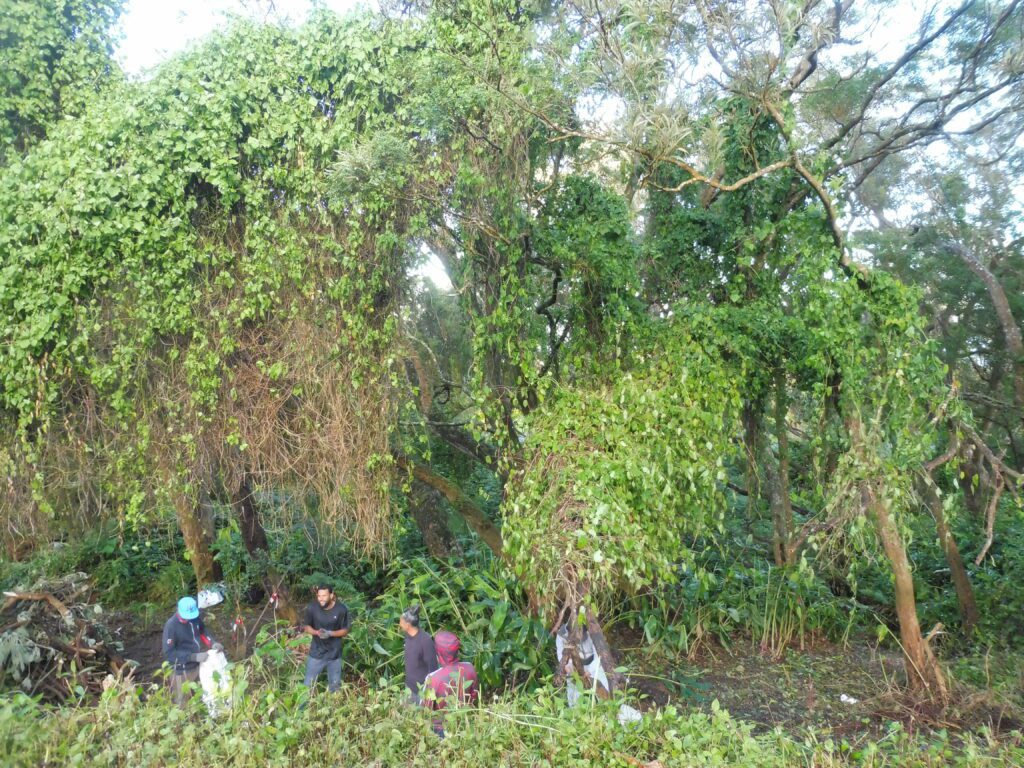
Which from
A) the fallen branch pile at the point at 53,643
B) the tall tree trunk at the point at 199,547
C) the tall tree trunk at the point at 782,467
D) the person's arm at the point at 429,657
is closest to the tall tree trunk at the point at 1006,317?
the tall tree trunk at the point at 782,467

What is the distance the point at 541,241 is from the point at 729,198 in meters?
2.18

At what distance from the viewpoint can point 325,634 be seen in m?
5.59

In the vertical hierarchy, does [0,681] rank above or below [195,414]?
below

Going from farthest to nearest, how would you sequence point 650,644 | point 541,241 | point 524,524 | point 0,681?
point 650,644
point 541,241
point 0,681
point 524,524

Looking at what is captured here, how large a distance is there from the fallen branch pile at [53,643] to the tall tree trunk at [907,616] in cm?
658

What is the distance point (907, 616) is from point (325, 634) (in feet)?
15.4

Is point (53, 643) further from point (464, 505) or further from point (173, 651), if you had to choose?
point (464, 505)

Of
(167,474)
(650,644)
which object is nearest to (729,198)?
(650,644)

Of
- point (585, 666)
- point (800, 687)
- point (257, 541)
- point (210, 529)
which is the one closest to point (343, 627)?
point (585, 666)

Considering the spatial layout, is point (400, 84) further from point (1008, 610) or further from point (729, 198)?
point (1008, 610)

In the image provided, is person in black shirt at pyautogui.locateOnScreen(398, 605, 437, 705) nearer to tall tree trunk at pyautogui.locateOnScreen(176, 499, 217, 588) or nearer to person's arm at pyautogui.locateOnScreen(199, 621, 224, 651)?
person's arm at pyautogui.locateOnScreen(199, 621, 224, 651)

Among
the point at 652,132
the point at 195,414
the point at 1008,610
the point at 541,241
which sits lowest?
the point at 1008,610

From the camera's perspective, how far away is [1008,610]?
7500mm

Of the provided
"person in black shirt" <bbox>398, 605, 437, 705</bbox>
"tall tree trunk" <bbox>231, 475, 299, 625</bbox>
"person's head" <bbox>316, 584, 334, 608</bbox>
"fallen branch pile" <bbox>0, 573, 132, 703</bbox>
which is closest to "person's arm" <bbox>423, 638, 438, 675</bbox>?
"person in black shirt" <bbox>398, 605, 437, 705</bbox>
